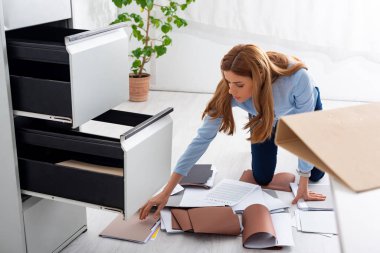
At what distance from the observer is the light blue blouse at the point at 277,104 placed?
81.8 inches

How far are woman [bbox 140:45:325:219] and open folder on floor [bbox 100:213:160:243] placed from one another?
0.05m

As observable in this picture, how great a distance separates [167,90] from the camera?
4.16m

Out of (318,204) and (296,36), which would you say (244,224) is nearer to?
(318,204)

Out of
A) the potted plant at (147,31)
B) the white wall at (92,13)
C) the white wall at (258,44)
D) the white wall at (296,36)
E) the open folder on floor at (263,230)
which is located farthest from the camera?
the white wall at (258,44)

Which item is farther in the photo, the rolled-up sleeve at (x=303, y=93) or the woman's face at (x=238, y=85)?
the rolled-up sleeve at (x=303, y=93)

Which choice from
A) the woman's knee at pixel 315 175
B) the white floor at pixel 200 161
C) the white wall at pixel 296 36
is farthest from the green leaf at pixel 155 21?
the woman's knee at pixel 315 175

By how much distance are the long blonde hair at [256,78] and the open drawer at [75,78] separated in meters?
0.40

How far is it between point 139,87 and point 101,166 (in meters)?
2.04

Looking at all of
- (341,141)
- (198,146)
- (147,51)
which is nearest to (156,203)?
(198,146)

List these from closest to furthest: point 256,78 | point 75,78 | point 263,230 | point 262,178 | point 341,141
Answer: point 341,141 → point 75,78 → point 256,78 → point 263,230 → point 262,178

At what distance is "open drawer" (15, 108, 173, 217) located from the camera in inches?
65.4

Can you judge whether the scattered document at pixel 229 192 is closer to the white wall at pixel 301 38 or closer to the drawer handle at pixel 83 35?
the drawer handle at pixel 83 35

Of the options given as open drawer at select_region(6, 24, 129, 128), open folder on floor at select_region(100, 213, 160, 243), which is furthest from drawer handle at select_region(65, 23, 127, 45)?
open folder on floor at select_region(100, 213, 160, 243)

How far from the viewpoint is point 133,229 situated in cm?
216
